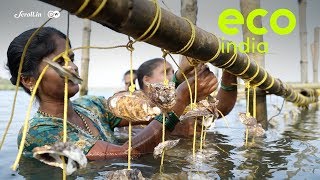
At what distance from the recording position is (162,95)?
1951mm

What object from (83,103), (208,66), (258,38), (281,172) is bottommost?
(281,172)

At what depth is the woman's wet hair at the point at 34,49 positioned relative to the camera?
2.44 metres

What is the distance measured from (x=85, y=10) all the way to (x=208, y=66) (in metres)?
1.57

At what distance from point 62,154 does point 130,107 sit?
60 centimetres

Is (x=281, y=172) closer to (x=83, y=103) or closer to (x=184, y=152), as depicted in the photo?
(x=184, y=152)

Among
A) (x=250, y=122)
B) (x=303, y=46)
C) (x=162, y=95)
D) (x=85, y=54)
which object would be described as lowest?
(x=250, y=122)

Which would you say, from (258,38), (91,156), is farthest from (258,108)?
(91,156)

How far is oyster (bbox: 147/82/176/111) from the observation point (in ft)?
6.41

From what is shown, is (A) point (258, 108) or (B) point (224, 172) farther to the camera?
(A) point (258, 108)

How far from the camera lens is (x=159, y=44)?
1830 millimetres

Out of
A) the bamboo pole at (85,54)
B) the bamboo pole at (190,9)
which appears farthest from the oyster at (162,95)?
the bamboo pole at (85,54)

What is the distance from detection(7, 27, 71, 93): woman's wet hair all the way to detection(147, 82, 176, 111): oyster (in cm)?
90

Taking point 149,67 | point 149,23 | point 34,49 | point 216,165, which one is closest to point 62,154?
point 149,23

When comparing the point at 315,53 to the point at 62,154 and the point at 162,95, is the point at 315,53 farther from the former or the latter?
the point at 62,154
